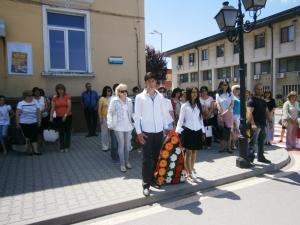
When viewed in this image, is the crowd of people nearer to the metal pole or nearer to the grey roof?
the metal pole

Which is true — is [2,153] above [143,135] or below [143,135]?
below

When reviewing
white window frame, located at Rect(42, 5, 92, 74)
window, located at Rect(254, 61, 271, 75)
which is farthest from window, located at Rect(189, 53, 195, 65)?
white window frame, located at Rect(42, 5, 92, 74)

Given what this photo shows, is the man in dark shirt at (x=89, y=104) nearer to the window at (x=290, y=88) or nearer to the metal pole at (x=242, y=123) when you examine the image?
the metal pole at (x=242, y=123)

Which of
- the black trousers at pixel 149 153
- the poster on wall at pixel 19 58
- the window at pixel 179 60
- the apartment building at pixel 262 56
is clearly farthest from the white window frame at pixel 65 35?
the window at pixel 179 60

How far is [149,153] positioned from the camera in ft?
17.8

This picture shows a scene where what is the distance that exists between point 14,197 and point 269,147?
7182 millimetres

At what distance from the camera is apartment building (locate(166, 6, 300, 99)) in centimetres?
2898

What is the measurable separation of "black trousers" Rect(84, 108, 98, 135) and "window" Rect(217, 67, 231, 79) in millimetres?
29055

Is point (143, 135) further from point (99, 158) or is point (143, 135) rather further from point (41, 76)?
point (41, 76)

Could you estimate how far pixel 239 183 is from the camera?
617 cm

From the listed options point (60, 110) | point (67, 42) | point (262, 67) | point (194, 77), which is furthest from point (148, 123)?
point (194, 77)

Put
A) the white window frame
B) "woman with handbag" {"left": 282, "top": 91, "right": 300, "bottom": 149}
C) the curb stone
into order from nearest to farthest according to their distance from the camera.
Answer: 1. the curb stone
2. "woman with handbag" {"left": 282, "top": 91, "right": 300, "bottom": 149}
3. the white window frame

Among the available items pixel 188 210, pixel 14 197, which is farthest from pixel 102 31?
pixel 188 210

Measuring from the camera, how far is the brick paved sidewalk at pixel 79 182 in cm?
471
